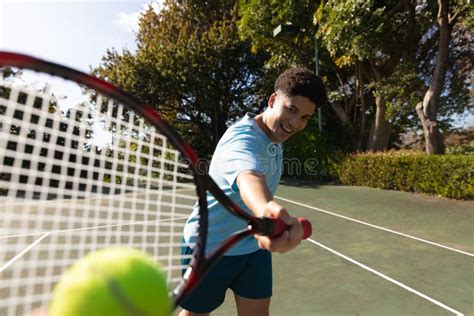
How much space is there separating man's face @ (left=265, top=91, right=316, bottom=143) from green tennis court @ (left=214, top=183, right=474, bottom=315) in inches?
66.0

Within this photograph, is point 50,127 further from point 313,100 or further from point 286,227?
point 313,100

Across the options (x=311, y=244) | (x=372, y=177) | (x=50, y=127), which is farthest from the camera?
(x=372, y=177)

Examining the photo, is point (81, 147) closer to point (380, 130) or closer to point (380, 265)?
point (380, 265)

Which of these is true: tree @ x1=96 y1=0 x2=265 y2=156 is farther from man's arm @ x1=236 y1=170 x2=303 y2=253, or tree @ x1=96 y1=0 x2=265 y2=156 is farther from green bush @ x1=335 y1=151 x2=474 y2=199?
man's arm @ x1=236 y1=170 x2=303 y2=253

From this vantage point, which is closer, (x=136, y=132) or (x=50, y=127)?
(x=50, y=127)

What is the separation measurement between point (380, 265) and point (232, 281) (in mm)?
2465

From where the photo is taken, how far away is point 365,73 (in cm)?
1298

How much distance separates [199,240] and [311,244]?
3632 mm

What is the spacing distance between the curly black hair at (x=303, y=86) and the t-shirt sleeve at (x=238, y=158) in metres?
0.28

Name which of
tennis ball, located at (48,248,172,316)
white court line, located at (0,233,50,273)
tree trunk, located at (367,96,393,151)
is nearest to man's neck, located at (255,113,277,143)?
tennis ball, located at (48,248,172,316)

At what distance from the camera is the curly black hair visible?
183 cm

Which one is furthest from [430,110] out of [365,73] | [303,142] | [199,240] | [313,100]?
[199,240]

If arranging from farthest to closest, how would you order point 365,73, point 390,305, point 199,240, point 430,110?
point 365,73 < point 430,110 < point 390,305 < point 199,240

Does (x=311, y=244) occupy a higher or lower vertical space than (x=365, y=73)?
lower
